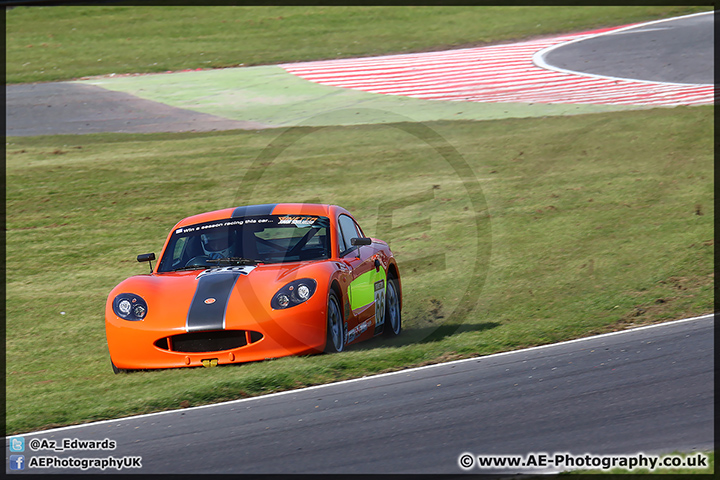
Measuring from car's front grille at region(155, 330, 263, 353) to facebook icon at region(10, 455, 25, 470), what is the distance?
1.84 m

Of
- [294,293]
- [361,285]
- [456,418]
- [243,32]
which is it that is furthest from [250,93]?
[456,418]

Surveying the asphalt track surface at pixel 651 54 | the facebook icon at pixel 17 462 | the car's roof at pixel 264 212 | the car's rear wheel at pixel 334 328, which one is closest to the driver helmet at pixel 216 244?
the car's roof at pixel 264 212

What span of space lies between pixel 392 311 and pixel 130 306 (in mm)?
2839

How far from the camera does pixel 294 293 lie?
6.90 m

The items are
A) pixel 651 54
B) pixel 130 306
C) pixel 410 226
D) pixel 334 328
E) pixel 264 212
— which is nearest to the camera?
pixel 130 306

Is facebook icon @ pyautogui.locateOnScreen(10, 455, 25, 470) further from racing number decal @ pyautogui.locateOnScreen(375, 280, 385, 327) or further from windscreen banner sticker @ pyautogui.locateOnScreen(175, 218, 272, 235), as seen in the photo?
racing number decal @ pyautogui.locateOnScreen(375, 280, 385, 327)

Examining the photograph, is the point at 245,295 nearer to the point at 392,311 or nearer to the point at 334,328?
the point at 334,328

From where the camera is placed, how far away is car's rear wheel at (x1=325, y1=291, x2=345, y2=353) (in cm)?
699

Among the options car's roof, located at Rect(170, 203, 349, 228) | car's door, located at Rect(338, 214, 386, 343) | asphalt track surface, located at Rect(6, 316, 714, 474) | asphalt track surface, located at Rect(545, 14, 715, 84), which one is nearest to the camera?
asphalt track surface, located at Rect(6, 316, 714, 474)

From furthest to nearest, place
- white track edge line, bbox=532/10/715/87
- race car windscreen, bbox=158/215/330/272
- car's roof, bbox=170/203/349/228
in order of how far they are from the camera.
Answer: white track edge line, bbox=532/10/715/87 < car's roof, bbox=170/203/349/228 < race car windscreen, bbox=158/215/330/272

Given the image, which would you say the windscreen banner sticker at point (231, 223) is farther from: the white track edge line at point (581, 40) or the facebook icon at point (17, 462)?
the white track edge line at point (581, 40)

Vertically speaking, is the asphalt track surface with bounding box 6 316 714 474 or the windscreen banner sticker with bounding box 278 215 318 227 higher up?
the windscreen banner sticker with bounding box 278 215 318 227

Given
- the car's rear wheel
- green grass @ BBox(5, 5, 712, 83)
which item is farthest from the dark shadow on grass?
green grass @ BBox(5, 5, 712, 83)

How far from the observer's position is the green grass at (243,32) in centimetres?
2398
